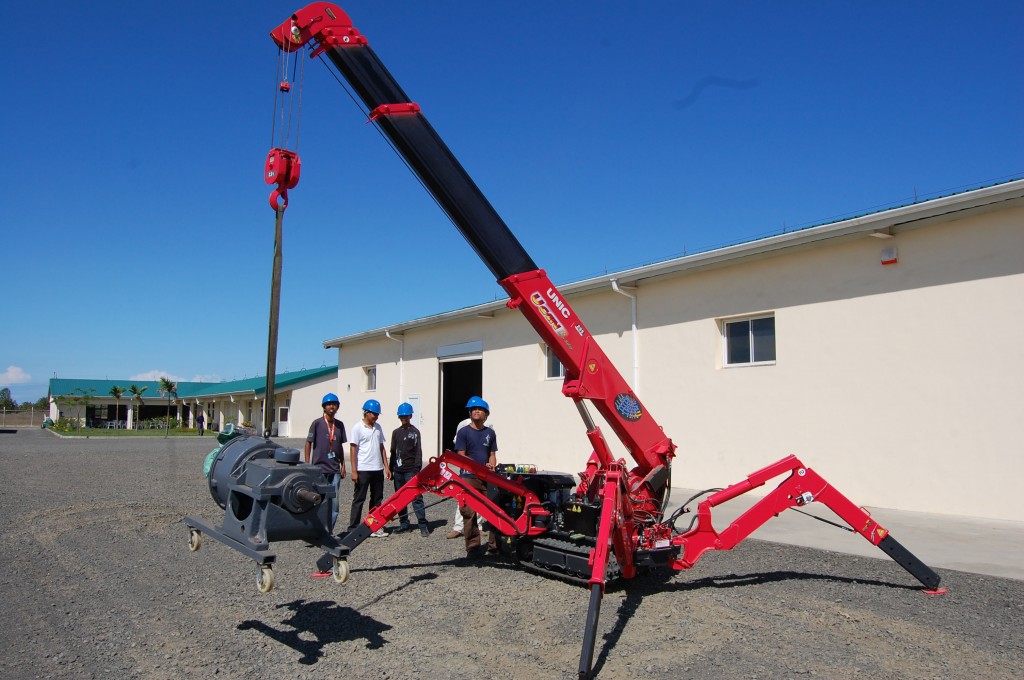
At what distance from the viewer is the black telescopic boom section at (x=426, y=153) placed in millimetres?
6359

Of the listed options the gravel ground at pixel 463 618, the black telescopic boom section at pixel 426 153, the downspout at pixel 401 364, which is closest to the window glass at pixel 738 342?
the gravel ground at pixel 463 618

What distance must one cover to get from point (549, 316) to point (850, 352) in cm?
703

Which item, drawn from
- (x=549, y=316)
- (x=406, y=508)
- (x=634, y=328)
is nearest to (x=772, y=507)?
(x=549, y=316)

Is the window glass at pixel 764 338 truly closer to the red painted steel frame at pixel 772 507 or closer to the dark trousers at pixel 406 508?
the red painted steel frame at pixel 772 507

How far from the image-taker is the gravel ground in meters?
4.72

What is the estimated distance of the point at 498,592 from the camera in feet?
21.7

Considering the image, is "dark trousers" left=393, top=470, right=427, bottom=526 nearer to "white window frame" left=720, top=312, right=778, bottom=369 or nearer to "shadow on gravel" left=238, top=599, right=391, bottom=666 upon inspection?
"shadow on gravel" left=238, top=599, right=391, bottom=666

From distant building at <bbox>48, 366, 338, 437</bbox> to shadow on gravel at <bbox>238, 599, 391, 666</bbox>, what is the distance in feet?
92.7

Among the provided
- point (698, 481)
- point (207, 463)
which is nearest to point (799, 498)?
point (207, 463)

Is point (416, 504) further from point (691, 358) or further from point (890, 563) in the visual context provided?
point (691, 358)

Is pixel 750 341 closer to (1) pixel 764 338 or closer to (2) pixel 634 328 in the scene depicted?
(1) pixel 764 338

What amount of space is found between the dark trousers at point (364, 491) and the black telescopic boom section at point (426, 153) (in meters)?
4.08

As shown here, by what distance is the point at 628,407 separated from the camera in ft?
23.1

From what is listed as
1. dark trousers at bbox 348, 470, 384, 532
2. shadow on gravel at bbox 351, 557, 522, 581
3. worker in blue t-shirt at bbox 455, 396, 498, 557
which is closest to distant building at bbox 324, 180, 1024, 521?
worker in blue t-shirt at bbox 455, 396, 498, 557
